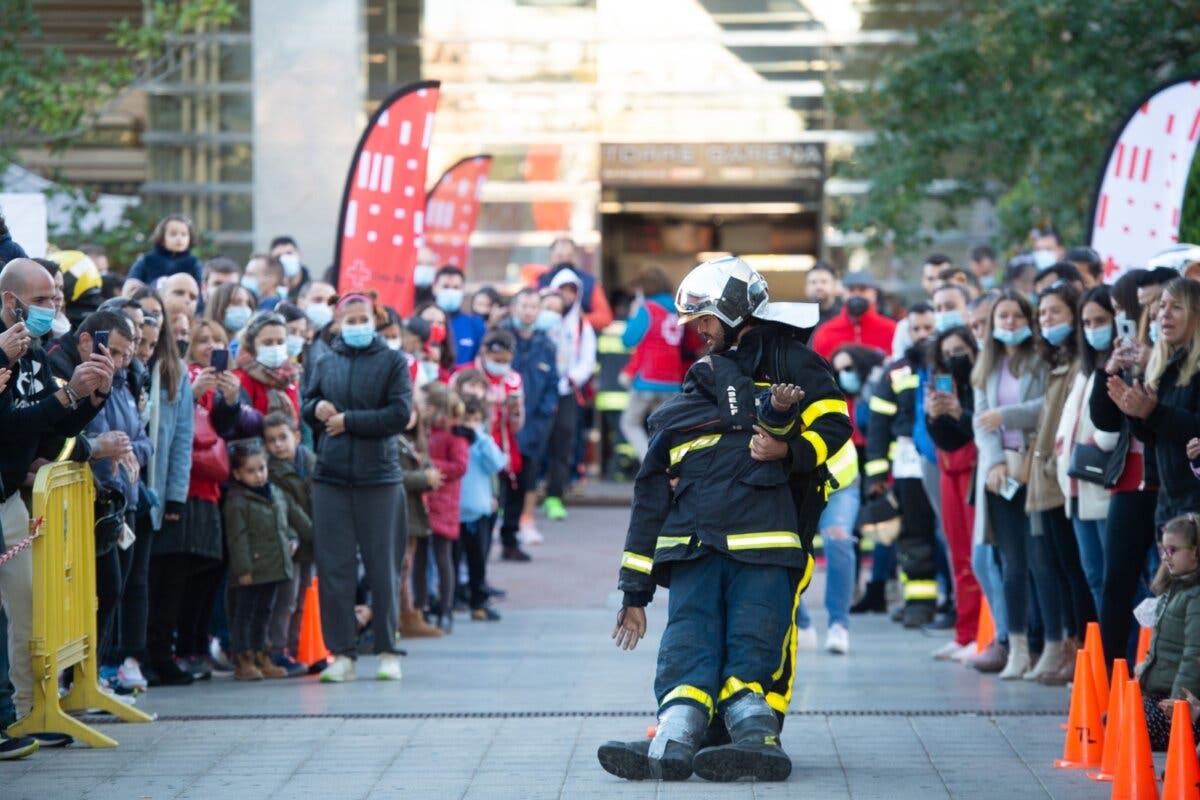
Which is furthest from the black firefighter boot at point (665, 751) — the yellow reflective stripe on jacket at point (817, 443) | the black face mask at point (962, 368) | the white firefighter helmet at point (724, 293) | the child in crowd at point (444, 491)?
the child in crowd at point (444, 491)

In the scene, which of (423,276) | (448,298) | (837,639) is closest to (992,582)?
(837,639)

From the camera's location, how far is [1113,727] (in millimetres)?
7926

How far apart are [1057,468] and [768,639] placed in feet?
9.57

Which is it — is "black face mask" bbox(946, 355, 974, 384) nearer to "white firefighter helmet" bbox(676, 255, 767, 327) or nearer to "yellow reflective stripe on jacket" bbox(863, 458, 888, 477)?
"yellow reflective stripe on jacket" bbox(863, 458, 888, 477)

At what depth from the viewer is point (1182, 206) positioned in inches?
503

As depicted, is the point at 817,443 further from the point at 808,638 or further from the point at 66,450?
the point at 808,638

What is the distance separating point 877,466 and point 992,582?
2.04 m

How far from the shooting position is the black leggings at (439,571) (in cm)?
1326

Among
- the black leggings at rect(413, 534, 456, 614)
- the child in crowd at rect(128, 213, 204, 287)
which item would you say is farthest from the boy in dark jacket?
the child in crowd at rect(128, 213, 204, 287)

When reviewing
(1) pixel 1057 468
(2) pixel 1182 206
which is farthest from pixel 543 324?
(1) pixel 1057 468

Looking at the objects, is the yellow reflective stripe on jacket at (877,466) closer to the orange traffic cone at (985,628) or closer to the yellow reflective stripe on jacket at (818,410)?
the orange traffic cone at (985,628)

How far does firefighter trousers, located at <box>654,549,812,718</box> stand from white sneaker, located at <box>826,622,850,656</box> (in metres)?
4.09

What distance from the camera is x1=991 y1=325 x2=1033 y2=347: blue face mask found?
11.0 meters

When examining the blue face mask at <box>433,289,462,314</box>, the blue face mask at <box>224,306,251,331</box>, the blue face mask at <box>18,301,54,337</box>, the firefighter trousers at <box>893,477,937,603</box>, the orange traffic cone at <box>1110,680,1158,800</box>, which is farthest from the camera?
the blue face mask at <box>433,289,462,314</box>
